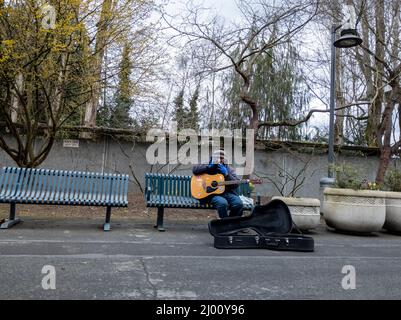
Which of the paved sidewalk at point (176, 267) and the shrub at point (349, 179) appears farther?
the shrub at point (349, 179)

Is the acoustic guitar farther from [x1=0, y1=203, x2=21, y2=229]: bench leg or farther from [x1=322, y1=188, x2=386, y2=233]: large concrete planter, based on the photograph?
[x1=0, y1=203, x2=21, y2=229]: bench leg

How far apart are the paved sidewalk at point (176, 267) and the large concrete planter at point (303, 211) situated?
19.4 inches

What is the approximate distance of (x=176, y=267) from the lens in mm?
4461

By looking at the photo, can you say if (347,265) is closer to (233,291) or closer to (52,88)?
(233,291)

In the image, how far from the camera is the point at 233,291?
3621 millimetres

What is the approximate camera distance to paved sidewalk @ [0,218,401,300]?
140 inches

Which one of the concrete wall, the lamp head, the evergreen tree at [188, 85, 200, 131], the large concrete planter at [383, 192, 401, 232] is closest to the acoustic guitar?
the large concrete planter at [383, 192, 401, 232]

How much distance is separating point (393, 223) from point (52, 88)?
8389mm

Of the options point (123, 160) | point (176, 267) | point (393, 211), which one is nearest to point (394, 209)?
point (393, 211)

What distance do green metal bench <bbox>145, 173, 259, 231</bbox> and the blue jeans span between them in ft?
1.03

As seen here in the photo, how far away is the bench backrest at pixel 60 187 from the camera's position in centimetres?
686

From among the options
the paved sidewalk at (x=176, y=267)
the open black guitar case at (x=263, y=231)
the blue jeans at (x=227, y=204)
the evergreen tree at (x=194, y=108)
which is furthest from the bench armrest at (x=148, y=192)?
the evergreen tree at (x=194, y=108)

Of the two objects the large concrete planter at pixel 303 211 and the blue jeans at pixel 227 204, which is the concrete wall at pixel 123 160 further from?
the blue jeans at pixel 227 204

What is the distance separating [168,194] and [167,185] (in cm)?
19
